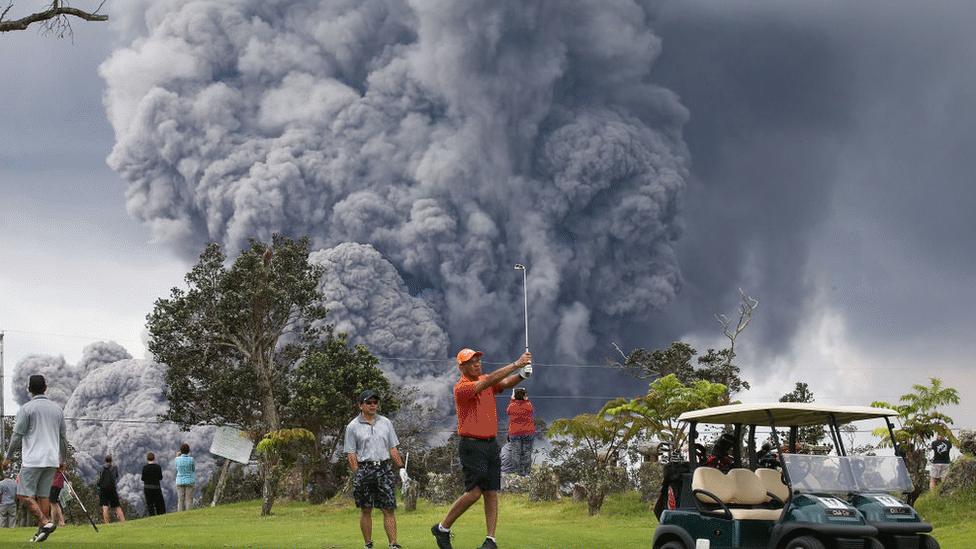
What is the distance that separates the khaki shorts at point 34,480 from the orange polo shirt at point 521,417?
11067mm

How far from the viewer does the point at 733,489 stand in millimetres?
11141

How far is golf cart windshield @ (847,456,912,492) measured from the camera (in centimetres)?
1066

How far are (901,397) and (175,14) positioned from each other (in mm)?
110182

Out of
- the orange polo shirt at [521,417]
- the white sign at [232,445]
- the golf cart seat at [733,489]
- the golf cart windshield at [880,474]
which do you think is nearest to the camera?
the golf cart windshield at [880,474]

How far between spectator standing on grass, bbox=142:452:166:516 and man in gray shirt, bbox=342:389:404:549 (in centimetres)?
1534

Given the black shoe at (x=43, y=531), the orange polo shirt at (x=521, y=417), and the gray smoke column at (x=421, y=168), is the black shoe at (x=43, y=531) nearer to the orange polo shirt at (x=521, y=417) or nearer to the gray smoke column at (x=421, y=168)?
the orange polo shirt at (x=521, y=417)

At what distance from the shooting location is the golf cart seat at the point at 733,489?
1081 cm

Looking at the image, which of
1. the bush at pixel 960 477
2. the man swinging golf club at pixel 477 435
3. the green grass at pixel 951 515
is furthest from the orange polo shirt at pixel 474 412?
the bush at pixel 960 477

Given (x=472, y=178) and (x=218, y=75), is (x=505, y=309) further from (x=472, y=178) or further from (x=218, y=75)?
(x=218, y=75)

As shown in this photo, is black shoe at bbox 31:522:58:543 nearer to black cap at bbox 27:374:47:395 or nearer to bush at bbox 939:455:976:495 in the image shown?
black cap at bbox 27:374:47:395

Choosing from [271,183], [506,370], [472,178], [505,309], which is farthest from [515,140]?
[506,370]

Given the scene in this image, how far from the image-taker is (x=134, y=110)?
11531 centimetres

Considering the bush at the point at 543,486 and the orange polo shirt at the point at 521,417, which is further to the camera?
the bush at the point at 543,486

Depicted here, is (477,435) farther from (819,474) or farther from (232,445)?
(232,445)
